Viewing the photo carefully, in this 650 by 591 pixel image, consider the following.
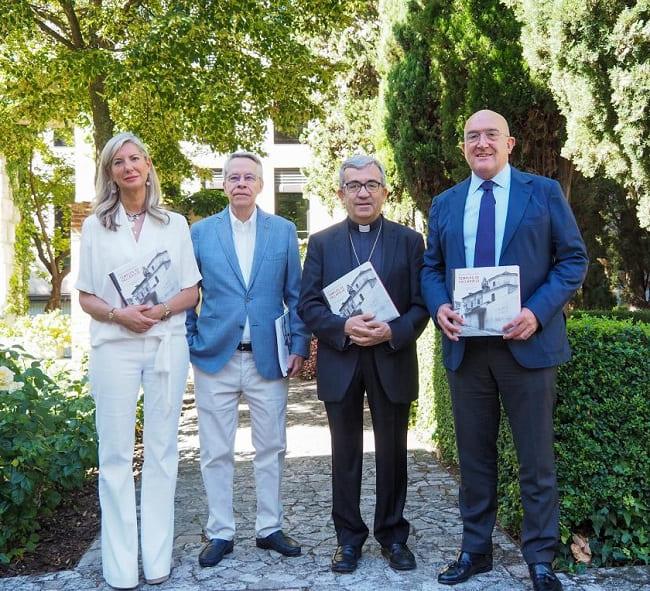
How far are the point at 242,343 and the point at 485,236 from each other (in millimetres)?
1434

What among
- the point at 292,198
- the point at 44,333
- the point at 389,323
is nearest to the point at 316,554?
A: the point at 389,323

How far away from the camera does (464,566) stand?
387 centimetres

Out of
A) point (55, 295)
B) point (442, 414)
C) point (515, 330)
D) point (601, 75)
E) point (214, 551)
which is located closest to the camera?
point (515, 330)

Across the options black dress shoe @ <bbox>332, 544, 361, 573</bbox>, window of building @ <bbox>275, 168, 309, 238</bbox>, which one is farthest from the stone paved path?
window of building @ <bbox>275, 168, 309, 238</bbox>

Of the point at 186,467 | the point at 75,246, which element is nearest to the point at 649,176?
the point at 186,467

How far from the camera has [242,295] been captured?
4227 millimetres

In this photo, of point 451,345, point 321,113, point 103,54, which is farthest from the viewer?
point 321,113

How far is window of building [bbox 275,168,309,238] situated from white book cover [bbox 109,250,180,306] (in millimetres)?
28706

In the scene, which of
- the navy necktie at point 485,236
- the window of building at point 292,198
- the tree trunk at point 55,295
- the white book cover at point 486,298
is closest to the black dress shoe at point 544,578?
the white book cover at point 486,298

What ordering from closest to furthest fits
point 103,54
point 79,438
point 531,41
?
Answer: point 79,438 → point 531,41 → point 103,54

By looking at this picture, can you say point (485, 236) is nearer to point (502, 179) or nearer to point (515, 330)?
point (502, 179)

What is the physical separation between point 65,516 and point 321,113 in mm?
7641

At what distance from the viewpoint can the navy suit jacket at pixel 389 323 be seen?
3945 millimetres

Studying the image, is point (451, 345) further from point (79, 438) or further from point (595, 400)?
point (79, 438)
